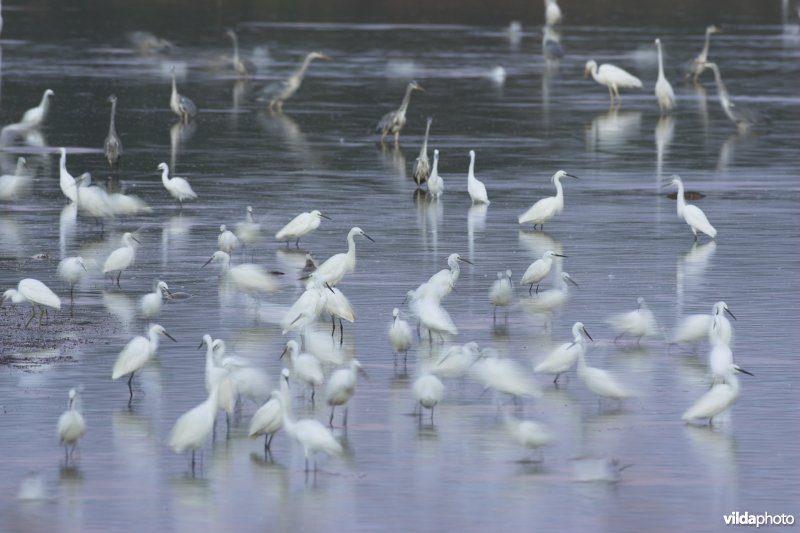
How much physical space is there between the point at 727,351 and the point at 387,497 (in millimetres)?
3469

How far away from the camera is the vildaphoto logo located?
10.4 metres

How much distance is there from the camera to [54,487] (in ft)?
36.0

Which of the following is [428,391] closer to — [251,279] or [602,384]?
[602,384]

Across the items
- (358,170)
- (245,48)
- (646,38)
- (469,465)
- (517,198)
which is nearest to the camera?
(469,465)

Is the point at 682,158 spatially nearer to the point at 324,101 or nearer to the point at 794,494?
the point at 324,101

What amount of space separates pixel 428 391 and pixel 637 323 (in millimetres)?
3070

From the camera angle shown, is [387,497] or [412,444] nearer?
[387,497]

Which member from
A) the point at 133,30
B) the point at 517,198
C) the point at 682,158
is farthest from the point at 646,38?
the point at 517,198

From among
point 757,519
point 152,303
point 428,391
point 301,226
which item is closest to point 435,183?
point 301,226

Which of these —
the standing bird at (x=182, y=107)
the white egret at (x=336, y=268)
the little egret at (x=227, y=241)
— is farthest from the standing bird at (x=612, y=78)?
the white egret at (x=336, y=268)

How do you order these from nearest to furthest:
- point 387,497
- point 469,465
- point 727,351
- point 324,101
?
1. point 387,497
2. point 469,465
3. point 727,351
4. point 324,101

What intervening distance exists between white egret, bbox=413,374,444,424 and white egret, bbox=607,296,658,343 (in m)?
2.88

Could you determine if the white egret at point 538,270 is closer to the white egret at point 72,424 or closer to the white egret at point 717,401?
the white egret at point 717,401

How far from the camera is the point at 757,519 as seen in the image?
10.5m
